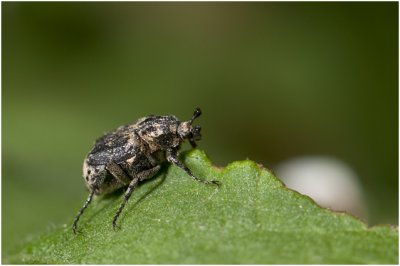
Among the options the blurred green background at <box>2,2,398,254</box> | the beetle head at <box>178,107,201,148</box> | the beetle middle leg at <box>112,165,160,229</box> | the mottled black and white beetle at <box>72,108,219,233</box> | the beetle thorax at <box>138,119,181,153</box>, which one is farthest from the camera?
the blurred green background at <box>2,2,398,254</box>

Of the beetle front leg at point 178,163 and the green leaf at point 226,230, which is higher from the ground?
the beetle front leg at point 178,163

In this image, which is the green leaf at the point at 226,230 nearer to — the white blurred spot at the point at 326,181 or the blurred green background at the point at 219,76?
the white blurred spot at the point at 326,181

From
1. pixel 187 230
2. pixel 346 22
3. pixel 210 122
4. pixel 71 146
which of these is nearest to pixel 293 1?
pixel 346 22

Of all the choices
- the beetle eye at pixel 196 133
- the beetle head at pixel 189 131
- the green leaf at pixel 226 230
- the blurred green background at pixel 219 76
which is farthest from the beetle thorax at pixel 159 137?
the blurred green background at pixel 219 76

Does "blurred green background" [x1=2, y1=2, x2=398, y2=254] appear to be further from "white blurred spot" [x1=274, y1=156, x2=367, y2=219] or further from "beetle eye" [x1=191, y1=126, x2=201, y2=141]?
"beetle eye" [x1=191, y1=126, x2=201, y2=141]

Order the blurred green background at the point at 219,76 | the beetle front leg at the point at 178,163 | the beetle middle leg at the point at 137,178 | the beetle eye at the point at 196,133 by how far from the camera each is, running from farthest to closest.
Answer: the blurred green background at the point at 219,76, the beetle eye at the point at 196,133, the beetle middle leg at the point at 137,178, the beetle front leg at the point at 178,163

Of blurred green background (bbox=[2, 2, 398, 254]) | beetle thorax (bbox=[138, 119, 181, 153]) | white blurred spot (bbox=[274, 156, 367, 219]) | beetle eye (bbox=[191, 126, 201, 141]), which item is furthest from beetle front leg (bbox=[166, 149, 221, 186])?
blurred green background (bbox=[2, 2, 398, 254])
